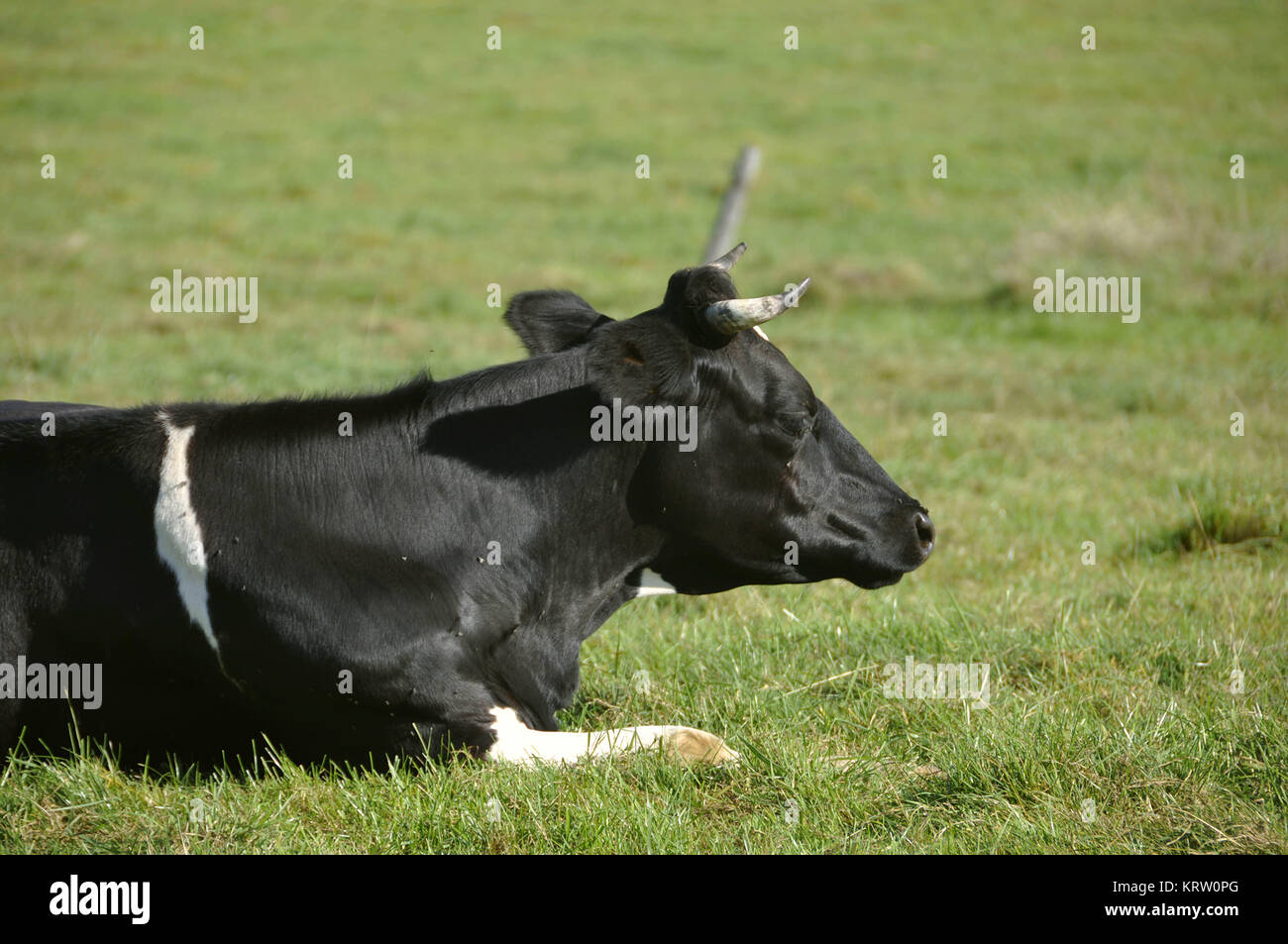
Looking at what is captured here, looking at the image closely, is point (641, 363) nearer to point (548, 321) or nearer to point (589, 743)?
point (548, 321)

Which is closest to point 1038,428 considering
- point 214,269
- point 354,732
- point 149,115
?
point 354,732

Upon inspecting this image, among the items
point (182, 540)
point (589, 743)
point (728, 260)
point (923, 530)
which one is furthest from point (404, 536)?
point (923, 530)

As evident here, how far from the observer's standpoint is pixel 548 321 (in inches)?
196

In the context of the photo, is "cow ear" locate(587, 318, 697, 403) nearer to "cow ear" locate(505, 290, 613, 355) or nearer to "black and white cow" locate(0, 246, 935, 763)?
"black and white cow" locate(0, 246, 935, 763)

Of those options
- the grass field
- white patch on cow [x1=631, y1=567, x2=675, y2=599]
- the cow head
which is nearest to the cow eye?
the cow head

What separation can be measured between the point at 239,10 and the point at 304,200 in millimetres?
12060

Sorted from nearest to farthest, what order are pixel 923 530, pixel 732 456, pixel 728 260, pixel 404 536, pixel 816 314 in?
pixel 404 536 < pixel 732 456 < pixel 728 260 < pixel 923 530 < pixel 816 314

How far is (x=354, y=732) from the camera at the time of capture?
14.2ft

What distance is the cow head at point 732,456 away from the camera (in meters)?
4.41

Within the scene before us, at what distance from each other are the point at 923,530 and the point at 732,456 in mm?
796

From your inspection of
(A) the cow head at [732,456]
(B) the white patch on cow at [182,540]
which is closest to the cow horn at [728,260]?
(A) the cow head at [732,456]

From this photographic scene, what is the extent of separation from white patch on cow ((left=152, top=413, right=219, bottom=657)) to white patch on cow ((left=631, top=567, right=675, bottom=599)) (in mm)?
1421

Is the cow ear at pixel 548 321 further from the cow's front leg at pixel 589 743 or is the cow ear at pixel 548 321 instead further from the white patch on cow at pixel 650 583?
the cow's front leg at pixel 589 743

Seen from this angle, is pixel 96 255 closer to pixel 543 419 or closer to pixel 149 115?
pixel 149 115
